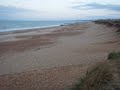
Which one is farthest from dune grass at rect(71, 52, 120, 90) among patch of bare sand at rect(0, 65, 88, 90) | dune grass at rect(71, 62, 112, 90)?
patch of bare sand at rect(0, 65, 88, 90)

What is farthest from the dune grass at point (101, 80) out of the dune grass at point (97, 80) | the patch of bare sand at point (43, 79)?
the patch of bare sand at point (43, 79)

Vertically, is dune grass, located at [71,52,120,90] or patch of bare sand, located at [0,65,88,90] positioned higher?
dune grass, located at [71,52,120,90]

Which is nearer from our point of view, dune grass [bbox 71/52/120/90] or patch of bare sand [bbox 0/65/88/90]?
dune grass [bbox 71/52/120/90]

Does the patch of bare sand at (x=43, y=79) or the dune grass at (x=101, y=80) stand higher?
the dune grass at (x=101, y=80)

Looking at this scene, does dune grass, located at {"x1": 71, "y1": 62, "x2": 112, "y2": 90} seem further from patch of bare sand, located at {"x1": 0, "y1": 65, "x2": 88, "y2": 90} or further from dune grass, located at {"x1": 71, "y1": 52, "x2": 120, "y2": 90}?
patch of bare sand, located at {"x1": 0, "y1": 65, "x2": 88, "y2": 90}

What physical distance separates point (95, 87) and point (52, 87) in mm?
1976

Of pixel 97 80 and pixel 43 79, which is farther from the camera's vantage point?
pixel 43 79

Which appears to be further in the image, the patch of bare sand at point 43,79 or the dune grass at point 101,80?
the patch of bare sand at point 43,79

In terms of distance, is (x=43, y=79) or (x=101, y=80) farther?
(x=43, y=79)

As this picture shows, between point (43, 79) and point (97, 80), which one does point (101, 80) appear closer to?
point (97, 80)

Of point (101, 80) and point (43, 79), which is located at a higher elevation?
point (101, 80)

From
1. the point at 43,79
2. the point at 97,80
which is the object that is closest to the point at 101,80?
the point at 97,80

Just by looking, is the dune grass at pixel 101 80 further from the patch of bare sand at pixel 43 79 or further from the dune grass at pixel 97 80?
Result: the patch of bare sand at pixel 43 79

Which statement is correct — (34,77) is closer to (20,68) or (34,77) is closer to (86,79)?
(20,68)
